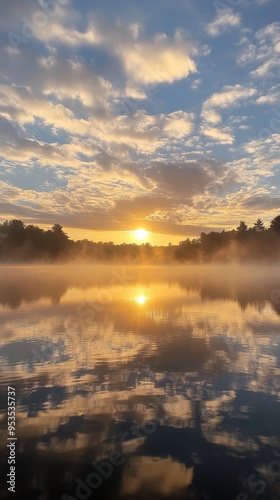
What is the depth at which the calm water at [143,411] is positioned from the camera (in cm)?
658

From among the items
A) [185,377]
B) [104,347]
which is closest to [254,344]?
[185,377]

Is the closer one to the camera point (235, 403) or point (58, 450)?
point (58, 450)

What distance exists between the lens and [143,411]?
935 cm

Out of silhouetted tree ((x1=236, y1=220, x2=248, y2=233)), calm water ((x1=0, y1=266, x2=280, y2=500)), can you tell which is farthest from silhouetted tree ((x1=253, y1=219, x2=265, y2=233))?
calm water ((x1=0, y1=266, x2=280, y2=500))

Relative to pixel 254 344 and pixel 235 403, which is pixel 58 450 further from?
pixel 254 344

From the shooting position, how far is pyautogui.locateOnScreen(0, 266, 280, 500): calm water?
6.58 metres

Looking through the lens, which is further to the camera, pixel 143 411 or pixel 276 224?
pixel 276 224

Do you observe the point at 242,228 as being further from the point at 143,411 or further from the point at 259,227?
the point at 143,411

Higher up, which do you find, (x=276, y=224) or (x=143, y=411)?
(x=276, y=224)

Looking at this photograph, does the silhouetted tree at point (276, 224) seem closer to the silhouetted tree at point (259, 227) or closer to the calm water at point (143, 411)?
the silhouetted tree at point (259, 227)

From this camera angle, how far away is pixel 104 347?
51.8 ft

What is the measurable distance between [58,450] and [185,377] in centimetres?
551

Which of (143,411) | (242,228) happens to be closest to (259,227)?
(242,228)

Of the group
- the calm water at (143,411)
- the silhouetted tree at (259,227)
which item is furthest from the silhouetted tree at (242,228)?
the calm water at (143,411)
